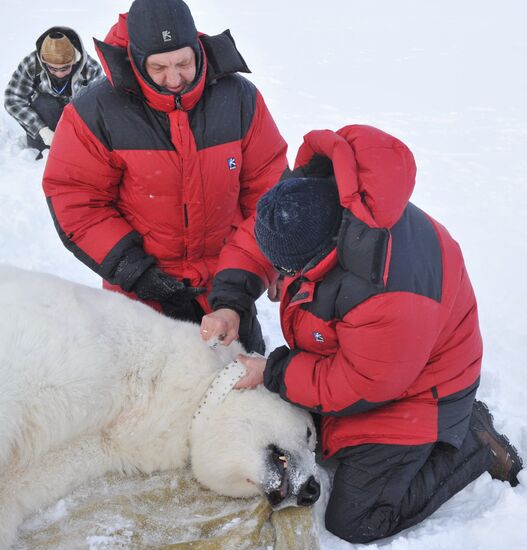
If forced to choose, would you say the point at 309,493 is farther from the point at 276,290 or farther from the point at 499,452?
the point at 276,290

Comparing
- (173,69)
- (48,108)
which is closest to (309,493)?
(173,69)

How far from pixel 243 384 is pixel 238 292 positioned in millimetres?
526

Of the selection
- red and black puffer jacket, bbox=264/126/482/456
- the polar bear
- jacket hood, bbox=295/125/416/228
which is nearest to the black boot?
red and black puffer jacket, bbox=264/126/482/456

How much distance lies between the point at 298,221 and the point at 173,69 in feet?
4.08

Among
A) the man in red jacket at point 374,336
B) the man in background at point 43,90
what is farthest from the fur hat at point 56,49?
the man in red jacket at point 374,336

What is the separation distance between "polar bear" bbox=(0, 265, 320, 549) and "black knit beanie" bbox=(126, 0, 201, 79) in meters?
1.21

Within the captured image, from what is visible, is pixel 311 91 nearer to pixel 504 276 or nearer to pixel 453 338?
pixel 504 276

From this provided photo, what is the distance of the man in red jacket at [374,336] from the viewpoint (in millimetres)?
2410

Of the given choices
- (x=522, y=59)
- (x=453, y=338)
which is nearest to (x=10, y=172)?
(x=453, y=338)

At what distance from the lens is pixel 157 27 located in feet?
9.80

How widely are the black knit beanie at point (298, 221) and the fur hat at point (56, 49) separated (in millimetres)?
4899

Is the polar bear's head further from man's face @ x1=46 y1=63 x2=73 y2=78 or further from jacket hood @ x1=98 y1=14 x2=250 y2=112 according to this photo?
man's face @ x1=46 y1=63 x2=73 y2=78

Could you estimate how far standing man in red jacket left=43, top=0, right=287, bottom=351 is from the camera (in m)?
3.14

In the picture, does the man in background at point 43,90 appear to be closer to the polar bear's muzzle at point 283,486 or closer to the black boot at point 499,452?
the polar bear's muzzle at point 283,486
